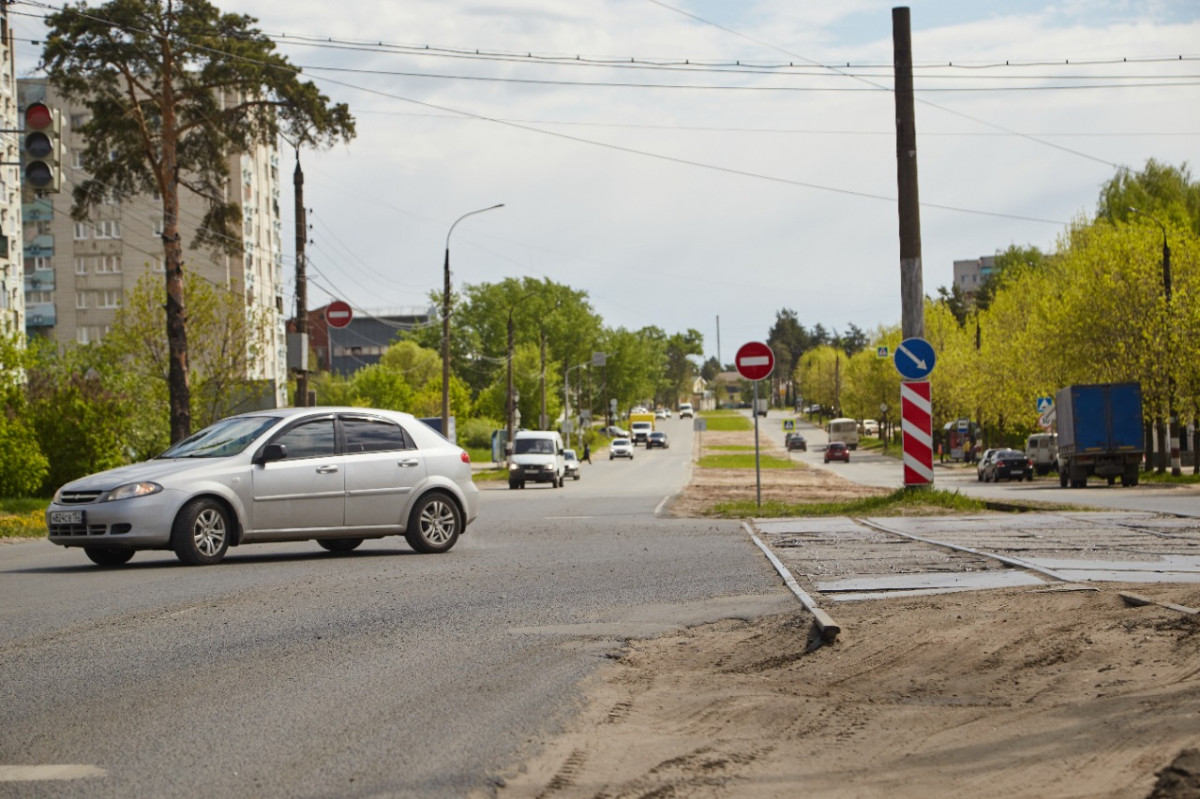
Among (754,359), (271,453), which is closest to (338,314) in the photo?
(754,359)

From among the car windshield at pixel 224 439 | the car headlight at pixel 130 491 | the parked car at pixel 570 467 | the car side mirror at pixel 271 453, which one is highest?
the car windshield at pixel 224 439

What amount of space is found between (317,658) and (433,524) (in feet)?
25.5

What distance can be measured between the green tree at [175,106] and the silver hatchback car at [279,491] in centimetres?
1796

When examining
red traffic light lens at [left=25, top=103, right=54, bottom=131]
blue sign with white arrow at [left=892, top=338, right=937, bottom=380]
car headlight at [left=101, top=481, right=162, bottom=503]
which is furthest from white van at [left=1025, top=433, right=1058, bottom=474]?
car headlight at [left=101, top=481, right=162, bottom=503]

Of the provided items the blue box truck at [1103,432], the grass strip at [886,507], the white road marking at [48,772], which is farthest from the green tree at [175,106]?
the white road marking at [48,772]

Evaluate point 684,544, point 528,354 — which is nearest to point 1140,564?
point 684,544

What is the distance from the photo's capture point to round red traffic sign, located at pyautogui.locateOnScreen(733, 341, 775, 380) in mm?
23719

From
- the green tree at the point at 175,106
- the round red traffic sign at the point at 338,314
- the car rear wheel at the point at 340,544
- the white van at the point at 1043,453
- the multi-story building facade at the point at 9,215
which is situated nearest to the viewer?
the car rear wheel at the point at 340,544

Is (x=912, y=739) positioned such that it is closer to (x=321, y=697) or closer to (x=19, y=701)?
(x=321, y=697)

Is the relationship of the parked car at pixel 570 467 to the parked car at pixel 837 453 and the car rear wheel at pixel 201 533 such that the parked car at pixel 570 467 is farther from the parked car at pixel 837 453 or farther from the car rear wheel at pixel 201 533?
the car rear wheel at pixel 201 533

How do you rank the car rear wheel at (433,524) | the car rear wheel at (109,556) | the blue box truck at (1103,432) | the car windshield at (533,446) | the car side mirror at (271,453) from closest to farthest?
the car rear wheel at (109,556) < the car side mirror at (271,453) < the car rear wheel at (433,524) < the blue box truck at (1103,432) < the car windshield at (533,446)

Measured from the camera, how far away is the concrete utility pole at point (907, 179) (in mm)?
23406

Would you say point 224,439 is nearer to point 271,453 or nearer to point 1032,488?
point 271,453

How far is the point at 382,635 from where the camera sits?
29.8ft
